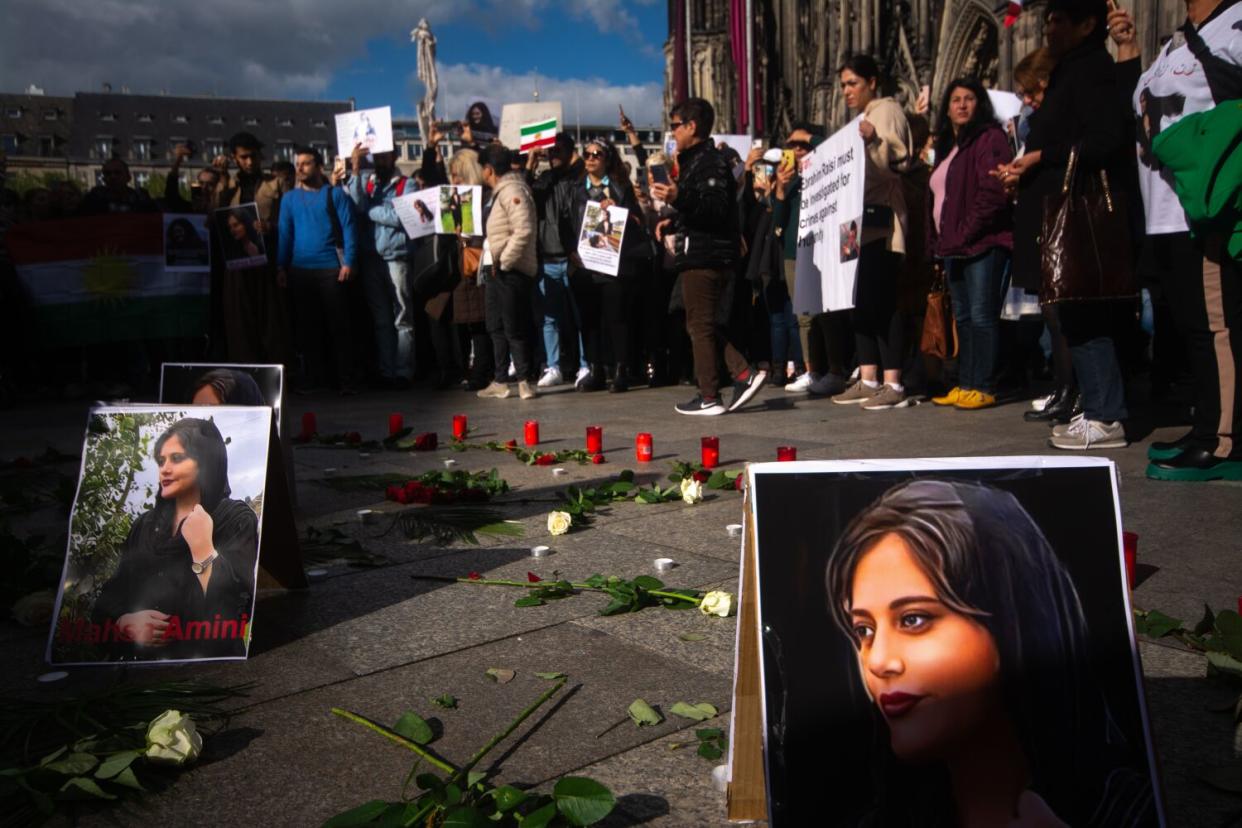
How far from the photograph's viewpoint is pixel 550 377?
1153 cm

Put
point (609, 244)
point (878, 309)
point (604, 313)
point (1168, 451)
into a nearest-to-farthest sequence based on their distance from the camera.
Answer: point (1168, 451), point (878, 309), point (609, 244), point (604, 313)

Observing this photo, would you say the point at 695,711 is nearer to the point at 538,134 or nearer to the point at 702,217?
the point at 702,217

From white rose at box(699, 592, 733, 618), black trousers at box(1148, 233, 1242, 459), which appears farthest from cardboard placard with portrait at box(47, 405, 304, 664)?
black trousers at box(1148, 233, 1242, 459)

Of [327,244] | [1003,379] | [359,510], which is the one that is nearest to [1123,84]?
[1003,379]

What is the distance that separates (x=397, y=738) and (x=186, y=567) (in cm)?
103

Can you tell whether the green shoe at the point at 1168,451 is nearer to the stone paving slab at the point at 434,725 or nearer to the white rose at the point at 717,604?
the white rose at the point at 717,604

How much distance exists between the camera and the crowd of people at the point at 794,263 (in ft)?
17.4

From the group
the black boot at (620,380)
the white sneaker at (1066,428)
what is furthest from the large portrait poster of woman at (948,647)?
the black boot at (620,380)

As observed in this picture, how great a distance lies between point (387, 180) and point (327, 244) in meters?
1.32

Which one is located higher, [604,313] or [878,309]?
[604,313]

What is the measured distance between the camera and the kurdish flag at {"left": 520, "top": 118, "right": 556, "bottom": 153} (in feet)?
42.2

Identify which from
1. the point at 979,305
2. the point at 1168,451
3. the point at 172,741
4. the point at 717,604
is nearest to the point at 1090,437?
the point at 1168,451

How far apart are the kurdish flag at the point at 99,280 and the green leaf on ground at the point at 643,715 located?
33.9 feet

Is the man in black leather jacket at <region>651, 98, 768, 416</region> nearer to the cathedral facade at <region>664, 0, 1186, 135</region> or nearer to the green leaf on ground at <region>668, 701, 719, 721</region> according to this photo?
the green leaf on ground at <region>668, 701, 719, 721</region>
